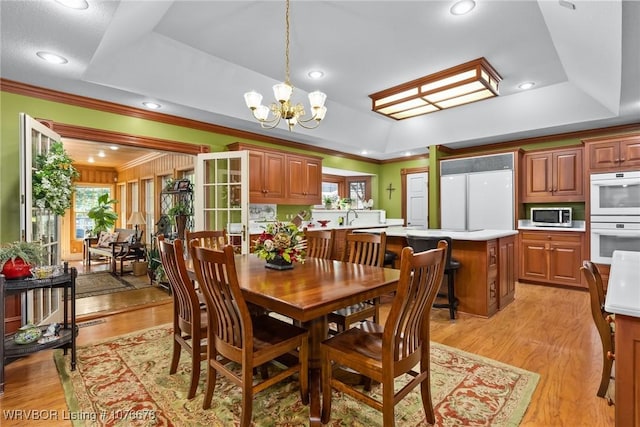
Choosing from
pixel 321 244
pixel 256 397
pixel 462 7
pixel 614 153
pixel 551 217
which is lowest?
pixel 256 397

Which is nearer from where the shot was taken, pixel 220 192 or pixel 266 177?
pixel 220 192

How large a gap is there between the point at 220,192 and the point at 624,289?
A: 4.05 m

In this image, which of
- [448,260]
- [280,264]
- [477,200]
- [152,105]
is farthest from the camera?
[477,200]

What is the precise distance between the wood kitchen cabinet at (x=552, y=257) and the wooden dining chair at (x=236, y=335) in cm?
466

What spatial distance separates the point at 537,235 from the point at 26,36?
6334 mm

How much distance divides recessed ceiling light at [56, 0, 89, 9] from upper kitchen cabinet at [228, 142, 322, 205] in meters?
2.63

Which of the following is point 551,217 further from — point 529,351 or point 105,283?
point 105,283

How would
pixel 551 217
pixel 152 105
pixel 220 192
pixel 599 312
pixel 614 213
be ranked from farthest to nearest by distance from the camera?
pixel 551 217 < pixel 220 192 < pixel 614 213 < pixel 152 105 < pixel 599 312

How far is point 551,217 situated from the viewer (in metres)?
4.94

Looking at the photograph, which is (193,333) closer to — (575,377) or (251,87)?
(575,377)

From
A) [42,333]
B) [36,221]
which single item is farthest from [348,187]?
[42,333]

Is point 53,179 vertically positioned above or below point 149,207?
above

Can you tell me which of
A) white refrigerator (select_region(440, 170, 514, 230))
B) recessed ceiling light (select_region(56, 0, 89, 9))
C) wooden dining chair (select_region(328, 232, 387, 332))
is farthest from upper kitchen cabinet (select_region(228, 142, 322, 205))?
recessed ceiling light (select_region(56, 0, 89, 9))

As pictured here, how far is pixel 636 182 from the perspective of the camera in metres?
4.05
